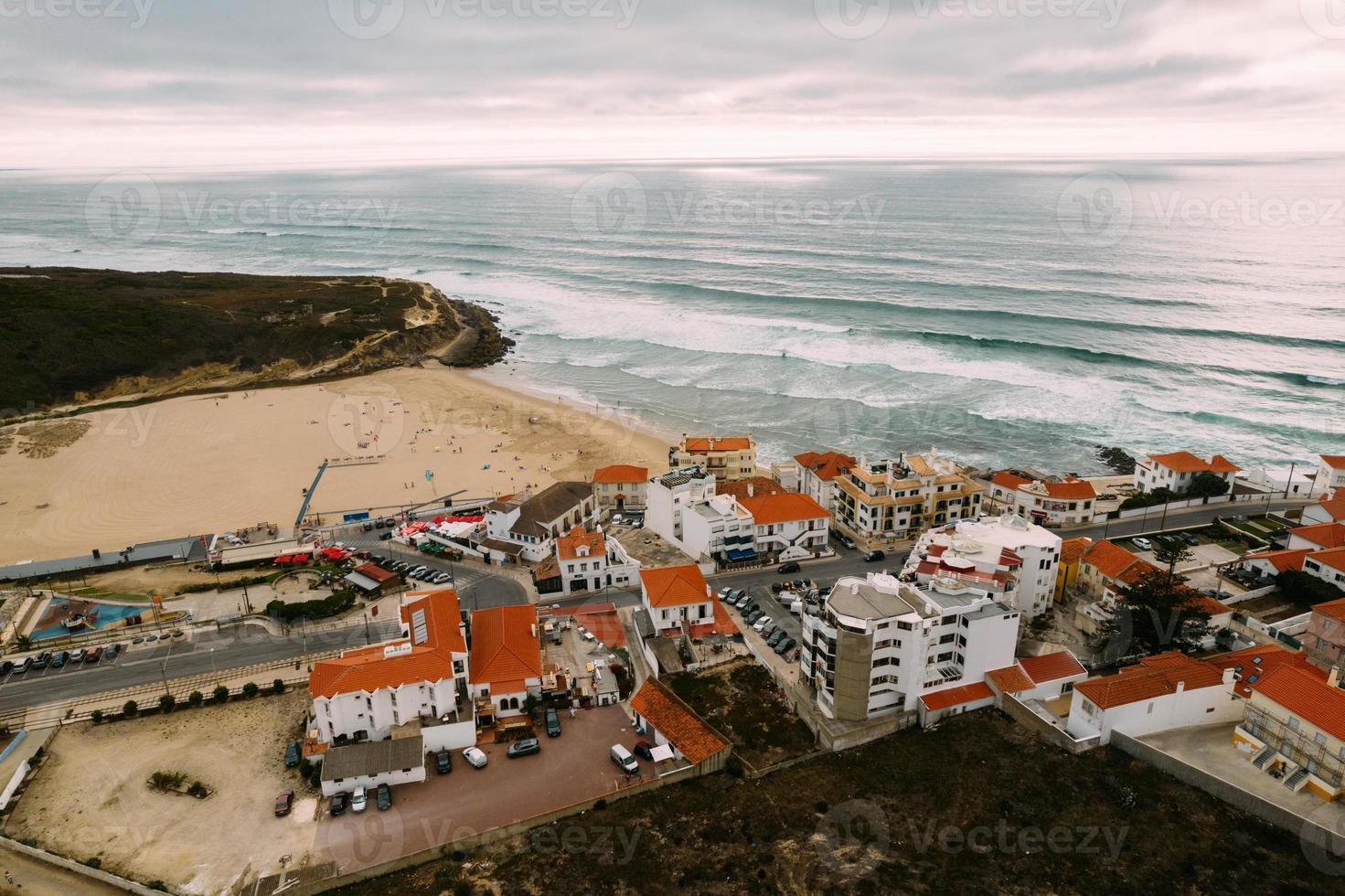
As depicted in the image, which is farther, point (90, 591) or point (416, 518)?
point (416, 518)

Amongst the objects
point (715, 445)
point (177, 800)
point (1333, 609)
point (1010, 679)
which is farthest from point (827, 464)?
point (177, 800)

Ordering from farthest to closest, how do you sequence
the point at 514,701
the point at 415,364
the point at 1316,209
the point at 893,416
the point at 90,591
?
1. the point at 1316,209
2. the point at 415,364
3. the point at 893,416
4. the point at 90,591
5. the point at 514,701

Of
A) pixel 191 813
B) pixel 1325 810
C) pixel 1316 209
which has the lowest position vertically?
Answer: pixel 191 813

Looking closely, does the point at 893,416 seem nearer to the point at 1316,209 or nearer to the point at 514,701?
the point at 514,701

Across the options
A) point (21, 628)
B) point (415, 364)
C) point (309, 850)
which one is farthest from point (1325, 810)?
point (415, 364)

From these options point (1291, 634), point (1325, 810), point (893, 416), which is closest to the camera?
point (1325, 810)

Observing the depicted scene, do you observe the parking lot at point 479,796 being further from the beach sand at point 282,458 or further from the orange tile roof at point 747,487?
the beach sand at point 282,458

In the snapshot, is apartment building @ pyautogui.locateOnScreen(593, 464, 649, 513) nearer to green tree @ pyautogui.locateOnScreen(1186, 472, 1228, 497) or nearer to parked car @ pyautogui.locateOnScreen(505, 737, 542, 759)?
parked car @ pyautogui.locateOnScreen(505, 737, 542, 759)
